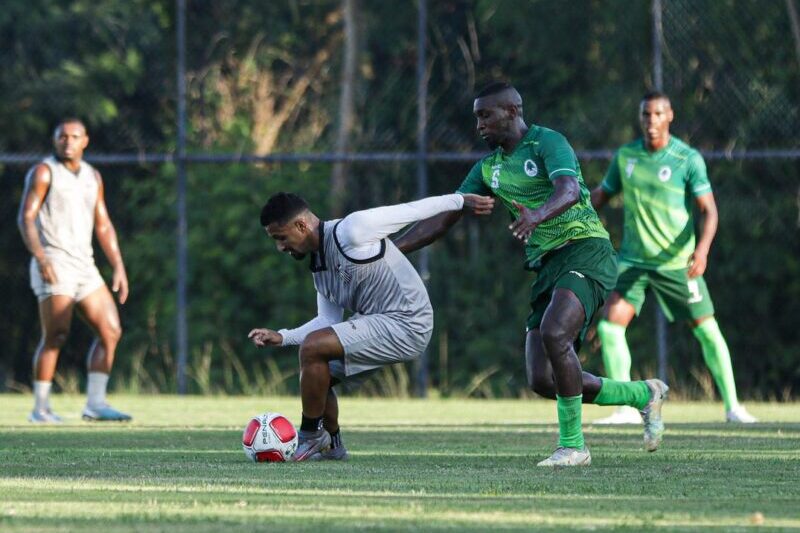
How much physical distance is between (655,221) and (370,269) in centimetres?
392

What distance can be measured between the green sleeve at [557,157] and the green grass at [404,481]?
144 centimetres

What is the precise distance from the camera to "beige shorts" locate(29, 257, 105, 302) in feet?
40.4

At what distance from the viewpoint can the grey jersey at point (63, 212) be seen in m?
12.4

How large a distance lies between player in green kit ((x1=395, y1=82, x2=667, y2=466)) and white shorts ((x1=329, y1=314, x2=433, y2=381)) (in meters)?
0.51

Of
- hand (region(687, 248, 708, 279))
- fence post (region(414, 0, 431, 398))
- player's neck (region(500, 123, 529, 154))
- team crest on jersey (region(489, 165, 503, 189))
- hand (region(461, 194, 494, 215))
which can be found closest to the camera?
hand (region(461, 194, 494, 215))

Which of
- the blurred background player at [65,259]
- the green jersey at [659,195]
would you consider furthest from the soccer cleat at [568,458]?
the blurred background player at [65,259]

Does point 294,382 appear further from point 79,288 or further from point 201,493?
point 201,493

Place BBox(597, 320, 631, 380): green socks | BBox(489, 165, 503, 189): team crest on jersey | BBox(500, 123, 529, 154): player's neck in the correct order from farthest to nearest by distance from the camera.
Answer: BBox(597, 320, 631, 380): green socks
BBox(489, 165, 503, 189): team crest on jersey
BBox(500, 123, 529, 154): player's neck

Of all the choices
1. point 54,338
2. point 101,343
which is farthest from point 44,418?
point 101,343

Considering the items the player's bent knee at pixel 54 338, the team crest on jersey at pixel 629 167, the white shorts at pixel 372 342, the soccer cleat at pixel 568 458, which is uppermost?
the team crest on jersey at pixel 629 167

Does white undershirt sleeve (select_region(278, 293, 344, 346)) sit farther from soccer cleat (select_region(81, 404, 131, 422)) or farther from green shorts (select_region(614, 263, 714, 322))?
soccer cleat (select_region(81, 404, 131, 422))

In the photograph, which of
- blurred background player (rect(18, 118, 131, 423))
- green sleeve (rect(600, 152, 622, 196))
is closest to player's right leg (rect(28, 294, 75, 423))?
blurred background player (rect(18, 118, 131, 423))

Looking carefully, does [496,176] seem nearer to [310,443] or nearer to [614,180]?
[310,443]

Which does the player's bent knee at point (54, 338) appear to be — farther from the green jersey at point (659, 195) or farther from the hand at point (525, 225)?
the hand at point (525, 225)
